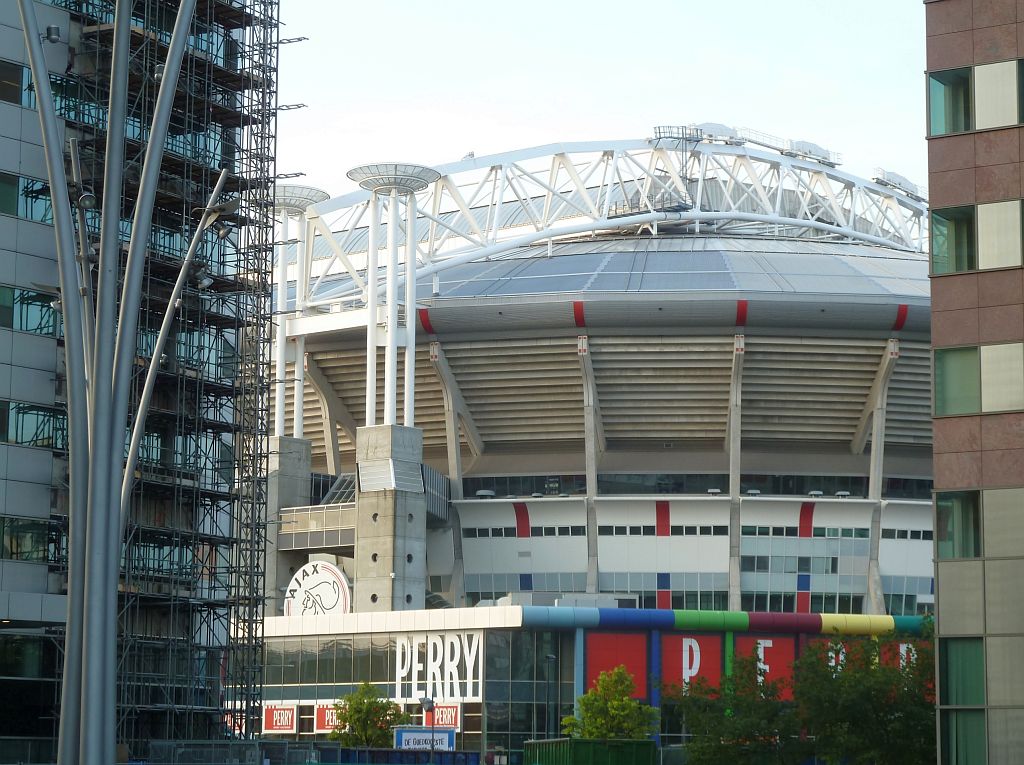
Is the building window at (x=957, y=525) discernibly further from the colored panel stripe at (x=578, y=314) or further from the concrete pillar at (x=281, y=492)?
the concrete pillar at (x=281, y=492)

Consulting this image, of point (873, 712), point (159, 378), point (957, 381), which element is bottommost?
point (873, 712)

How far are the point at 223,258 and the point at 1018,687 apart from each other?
30.1 meters

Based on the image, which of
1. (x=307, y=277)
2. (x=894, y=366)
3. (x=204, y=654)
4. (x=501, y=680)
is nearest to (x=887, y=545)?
(x=894, y=366)

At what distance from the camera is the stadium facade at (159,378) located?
149 feet

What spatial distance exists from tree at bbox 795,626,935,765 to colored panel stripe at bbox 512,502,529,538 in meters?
42.7

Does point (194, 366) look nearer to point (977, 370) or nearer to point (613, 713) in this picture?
point (613, 713)

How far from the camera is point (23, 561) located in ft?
148

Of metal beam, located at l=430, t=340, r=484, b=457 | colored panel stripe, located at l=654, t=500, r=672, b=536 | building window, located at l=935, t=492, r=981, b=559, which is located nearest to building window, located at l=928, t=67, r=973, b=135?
building window, located at l=935, t=492, r=981, b=559

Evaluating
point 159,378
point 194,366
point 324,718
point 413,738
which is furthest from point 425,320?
point 159,378

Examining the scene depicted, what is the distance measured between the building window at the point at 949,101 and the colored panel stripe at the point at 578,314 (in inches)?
1808

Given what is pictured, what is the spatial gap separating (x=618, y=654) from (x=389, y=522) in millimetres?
13436

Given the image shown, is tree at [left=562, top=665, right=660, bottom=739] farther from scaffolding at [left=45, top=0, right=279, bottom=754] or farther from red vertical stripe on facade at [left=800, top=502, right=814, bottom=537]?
red vertical stripe on facade at [left=800, top=502, right=814, bottom=537]

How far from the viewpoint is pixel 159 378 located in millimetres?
50500

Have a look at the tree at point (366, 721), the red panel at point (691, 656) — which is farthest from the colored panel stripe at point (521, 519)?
the tree at point (366, 721)
